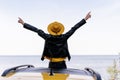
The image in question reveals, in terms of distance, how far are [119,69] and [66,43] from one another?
2269 inches

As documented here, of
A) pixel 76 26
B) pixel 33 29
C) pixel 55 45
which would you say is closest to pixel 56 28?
pixel 55 45

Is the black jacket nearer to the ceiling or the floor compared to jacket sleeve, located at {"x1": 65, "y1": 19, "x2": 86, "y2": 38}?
nearer to the floor

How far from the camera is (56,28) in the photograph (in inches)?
308

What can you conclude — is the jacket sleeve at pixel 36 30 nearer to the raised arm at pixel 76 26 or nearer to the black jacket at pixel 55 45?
the black jacket at pixel 55 45

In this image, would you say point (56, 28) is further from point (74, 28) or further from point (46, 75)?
point (46, 75)

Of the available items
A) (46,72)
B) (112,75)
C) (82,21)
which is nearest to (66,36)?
(82,21)

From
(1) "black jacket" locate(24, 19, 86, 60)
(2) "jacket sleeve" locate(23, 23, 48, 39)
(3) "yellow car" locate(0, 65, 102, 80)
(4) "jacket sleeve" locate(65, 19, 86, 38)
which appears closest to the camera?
(3) "yellow car" locate(0, 65, 102, 80)

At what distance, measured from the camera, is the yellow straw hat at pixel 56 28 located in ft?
25.5

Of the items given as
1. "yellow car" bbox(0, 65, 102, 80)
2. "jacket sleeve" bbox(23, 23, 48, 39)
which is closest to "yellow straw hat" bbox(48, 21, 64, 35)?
"jacket sleeve" bbox(23, 23, 48, 39)

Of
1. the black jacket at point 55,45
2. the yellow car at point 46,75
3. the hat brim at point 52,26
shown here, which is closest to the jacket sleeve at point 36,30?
the black jacket at point 55,45

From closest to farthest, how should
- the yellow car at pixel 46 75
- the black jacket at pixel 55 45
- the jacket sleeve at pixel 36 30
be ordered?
1. the yellow car at pixel 46 75
2. the black jacket at pixel 55 45
3. the jacket sleeve at pixel 36 30

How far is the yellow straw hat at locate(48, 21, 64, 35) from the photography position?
7784mm

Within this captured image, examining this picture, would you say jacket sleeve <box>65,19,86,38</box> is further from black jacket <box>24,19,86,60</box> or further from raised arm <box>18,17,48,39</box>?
raised arm <box>18,17,48,39</box>

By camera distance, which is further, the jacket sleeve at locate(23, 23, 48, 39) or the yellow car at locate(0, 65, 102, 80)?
the jacket sleeve at locate(23, 23, 48, 39)
